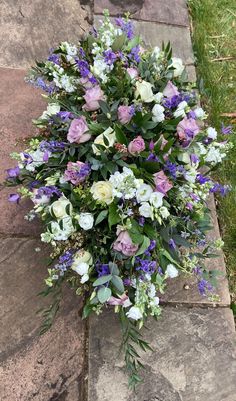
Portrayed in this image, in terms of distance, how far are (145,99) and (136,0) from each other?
5.86 feet

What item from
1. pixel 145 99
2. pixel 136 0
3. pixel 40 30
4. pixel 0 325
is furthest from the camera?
pixel 136 0

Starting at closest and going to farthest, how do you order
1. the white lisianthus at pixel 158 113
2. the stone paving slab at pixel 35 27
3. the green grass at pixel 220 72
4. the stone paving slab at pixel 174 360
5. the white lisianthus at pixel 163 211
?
the white lisianthus at pixel 163 211
the white lisianthus at pixel 158 113
the stone paving slab at pixel 174 360
the green grass at pixel 220 72
the stone paving slab at pixel 35 27

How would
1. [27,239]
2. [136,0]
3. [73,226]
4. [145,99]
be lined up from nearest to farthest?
[73,226], [145,99], [27,239], [136,0]

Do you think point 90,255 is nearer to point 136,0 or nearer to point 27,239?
point 27,239

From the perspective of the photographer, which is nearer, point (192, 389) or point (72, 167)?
point (72, 167)

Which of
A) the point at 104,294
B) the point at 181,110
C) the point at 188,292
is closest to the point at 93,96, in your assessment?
the point at 181,110

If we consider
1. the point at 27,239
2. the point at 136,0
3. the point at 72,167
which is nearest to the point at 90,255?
the point at 72,167

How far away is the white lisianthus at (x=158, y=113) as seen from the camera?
1.99 meters

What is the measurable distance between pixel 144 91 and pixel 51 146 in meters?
0.47

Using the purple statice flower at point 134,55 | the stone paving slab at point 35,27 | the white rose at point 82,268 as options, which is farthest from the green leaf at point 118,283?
the stone paving slab at point 35,27

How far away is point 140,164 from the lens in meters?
1.96

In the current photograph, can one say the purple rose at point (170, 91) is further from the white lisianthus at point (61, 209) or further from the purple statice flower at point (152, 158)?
the white lisianthus at point (61, 209)

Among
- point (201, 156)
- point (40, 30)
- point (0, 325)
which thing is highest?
point (40, 30)

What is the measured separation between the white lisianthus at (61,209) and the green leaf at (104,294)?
0.33 meters
